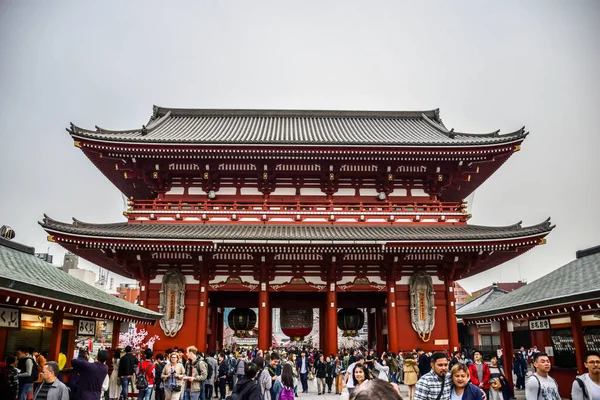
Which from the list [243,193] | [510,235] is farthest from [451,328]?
[243,193]

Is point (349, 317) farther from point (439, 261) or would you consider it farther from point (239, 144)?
point (239, 144)

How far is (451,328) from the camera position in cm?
1989

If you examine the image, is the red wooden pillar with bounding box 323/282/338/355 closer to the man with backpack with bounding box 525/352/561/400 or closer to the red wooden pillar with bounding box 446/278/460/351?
the red wooden pillar with bounding box 446/278/460/351

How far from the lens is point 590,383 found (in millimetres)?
6832

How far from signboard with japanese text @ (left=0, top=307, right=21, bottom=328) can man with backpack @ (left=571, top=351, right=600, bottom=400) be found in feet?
37.9

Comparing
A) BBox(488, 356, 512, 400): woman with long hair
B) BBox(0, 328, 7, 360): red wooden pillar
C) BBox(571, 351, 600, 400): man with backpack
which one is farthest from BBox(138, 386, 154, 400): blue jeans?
BBox(571, 351, 600, 400): man with backpack

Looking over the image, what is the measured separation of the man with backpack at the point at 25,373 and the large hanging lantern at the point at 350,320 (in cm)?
1526

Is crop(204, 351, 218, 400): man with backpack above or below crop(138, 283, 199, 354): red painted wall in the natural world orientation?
below

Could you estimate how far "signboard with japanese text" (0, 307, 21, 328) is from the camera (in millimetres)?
10336

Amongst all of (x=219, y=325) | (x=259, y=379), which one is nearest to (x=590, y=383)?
(x=259, y=379)

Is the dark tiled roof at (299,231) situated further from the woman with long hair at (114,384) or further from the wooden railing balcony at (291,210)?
the woman with long hair at (114,384)

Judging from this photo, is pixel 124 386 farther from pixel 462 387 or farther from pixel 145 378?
pixel 462 387

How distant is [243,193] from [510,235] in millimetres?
12238

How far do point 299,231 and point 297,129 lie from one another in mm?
9935
